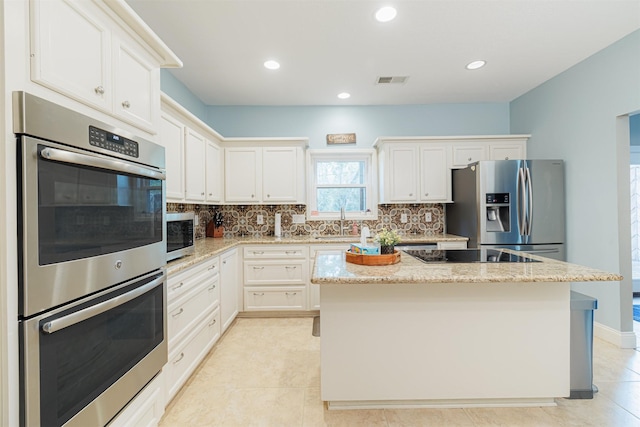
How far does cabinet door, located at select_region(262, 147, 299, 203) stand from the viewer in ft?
12.3

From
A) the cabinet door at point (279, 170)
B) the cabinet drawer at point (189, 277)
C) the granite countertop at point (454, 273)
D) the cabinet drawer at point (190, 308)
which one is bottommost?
the cabinet drawer at point (190, 308)

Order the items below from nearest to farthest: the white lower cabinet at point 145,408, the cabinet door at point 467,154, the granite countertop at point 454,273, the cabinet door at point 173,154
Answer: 1. the white lower cabinet at point 145,408
2. the granite countertop at point 454,273
3. the cabinet door at point 173,154
4. the cabinet door at point 467,154

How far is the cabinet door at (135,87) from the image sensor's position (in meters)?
1.35

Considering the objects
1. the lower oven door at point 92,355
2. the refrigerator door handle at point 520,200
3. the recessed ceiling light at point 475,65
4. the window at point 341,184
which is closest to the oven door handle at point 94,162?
the lower oven door at point 92,355

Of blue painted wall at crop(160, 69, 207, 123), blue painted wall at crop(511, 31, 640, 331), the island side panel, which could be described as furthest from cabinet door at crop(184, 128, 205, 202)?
blue painted wall at crop(511, 31, 640, 331)

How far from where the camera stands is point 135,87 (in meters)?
1.47

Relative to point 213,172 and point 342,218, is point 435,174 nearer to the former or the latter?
point 342,218

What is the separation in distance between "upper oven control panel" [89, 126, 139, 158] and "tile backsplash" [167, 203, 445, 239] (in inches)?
106

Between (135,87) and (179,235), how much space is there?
113cm

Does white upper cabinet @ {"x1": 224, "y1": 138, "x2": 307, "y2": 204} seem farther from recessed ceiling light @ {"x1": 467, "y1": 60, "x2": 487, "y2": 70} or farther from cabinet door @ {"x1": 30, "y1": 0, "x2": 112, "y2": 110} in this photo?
cabinet door @ {"x1": 30, "y1": 0, "x2": 112, "y2": 110}

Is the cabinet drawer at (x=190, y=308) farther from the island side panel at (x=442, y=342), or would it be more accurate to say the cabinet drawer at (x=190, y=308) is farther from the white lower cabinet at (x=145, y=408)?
the island side panel at (x=442, y=342)

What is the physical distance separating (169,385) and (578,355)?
8.67 feet

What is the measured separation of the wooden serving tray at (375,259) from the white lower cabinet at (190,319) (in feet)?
3.89

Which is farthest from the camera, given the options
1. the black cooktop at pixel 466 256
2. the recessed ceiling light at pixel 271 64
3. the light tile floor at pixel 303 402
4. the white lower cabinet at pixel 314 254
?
the white lower cabinet at pixel 314 254
